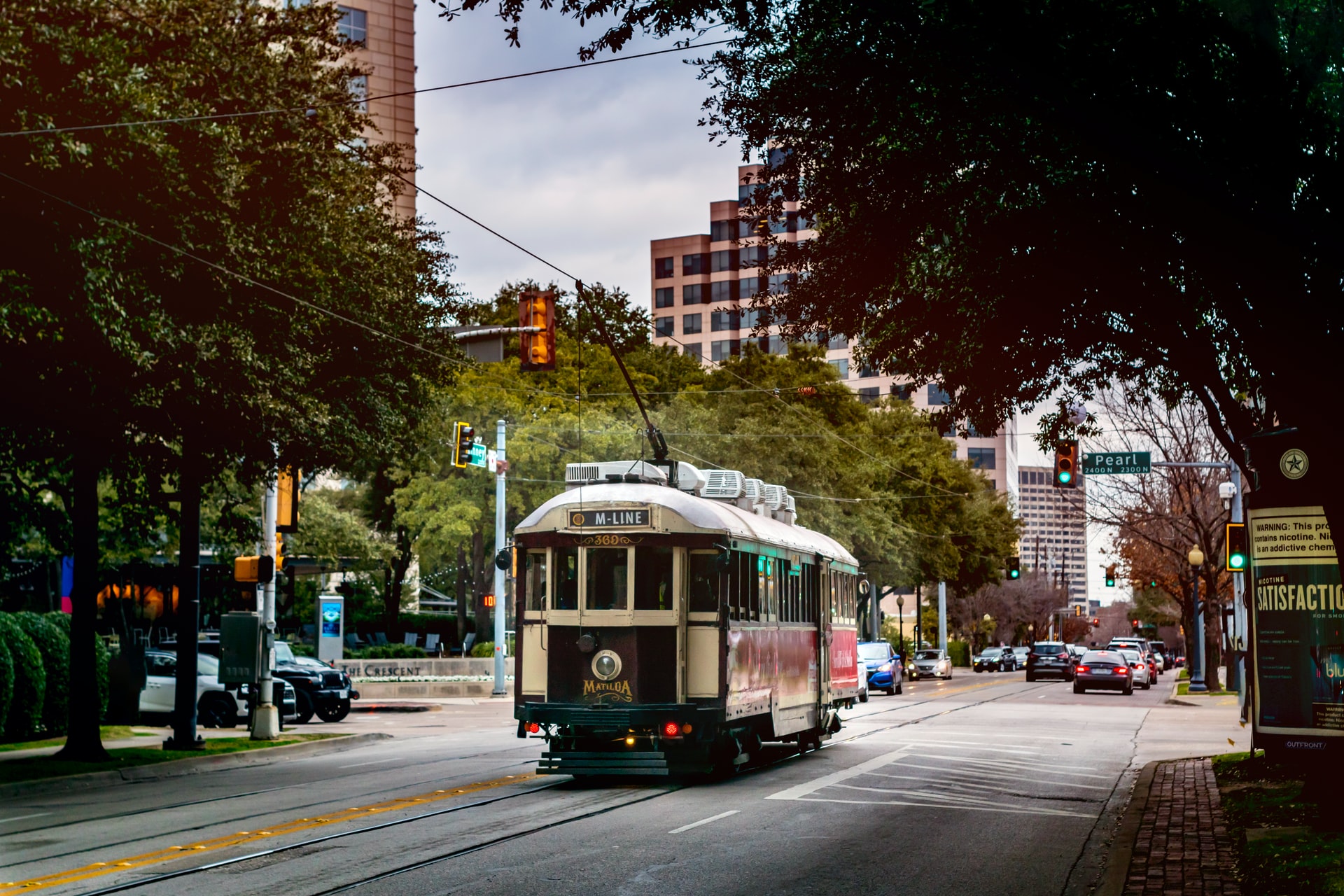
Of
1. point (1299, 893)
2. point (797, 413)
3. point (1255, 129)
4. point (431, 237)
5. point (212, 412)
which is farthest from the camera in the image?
point (797, 413)

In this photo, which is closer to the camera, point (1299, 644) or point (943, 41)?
point (943, 41)

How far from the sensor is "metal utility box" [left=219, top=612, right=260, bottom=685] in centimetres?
2317

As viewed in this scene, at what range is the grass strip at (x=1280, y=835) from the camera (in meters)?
9.48

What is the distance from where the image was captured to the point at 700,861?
10852 mm

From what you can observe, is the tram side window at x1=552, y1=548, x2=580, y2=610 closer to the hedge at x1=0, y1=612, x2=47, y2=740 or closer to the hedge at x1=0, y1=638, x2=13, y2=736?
the hedge at x1=0, y1=638, x2=13, y2=736

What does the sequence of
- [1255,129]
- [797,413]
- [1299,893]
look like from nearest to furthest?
[1299,893] < [1255,129] < [797,413]

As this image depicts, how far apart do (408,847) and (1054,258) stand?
7289 millimetres

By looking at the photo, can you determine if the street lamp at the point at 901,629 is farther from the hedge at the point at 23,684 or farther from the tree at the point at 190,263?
the tree at the point at 190,263

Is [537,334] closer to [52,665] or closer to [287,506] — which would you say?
[287,506]

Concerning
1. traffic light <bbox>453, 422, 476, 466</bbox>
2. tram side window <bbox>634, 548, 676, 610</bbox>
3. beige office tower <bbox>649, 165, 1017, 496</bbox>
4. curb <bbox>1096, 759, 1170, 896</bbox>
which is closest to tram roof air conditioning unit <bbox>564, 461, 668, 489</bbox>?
tram side window <bbox>634, 548, 676, 610</bbox>

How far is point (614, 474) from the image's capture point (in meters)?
17.7

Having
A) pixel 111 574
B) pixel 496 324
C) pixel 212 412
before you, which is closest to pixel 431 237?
pixel 212 412

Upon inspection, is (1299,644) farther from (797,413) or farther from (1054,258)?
(797,413)

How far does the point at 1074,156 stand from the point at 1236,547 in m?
9.70
